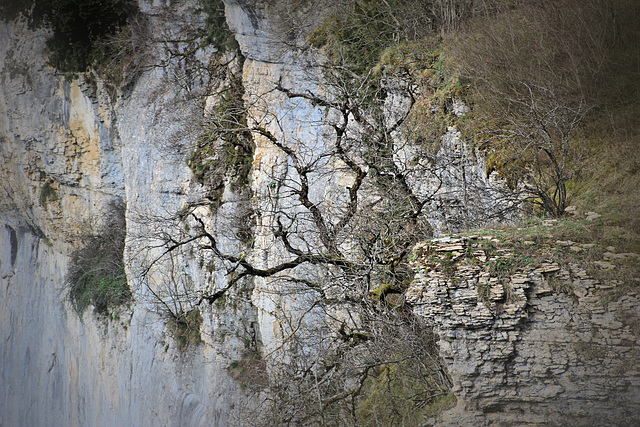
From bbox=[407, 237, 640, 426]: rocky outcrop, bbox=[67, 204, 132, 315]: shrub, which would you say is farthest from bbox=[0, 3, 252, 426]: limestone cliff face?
bbox=[407, 237, 640, 426]: rocky outcrop

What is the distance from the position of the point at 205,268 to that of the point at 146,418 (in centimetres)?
398

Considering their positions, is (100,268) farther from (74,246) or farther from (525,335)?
(525,335)

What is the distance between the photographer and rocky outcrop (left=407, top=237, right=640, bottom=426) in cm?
418

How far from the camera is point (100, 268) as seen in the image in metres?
14.1

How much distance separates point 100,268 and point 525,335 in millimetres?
12519

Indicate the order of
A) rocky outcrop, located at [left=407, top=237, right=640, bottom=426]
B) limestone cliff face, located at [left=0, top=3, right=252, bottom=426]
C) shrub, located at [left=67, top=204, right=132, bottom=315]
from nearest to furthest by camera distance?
rocky outcrop, located at [left=407, top=237, right=640, bottom=426] < limestone cliff face, located at [left=0, top=3, right=252, bottom=426] < shrub, located at [left=67, top=204, right=132, bottom=315]

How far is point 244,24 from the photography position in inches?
418

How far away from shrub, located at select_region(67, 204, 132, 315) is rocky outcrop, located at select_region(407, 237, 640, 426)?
11.0 meters

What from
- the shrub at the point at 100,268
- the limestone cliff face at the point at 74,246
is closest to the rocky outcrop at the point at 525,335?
the limestone cliff face at the point at 74,246

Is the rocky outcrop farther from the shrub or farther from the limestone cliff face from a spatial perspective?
the shrub

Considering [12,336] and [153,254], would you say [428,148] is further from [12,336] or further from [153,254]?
[12,336]

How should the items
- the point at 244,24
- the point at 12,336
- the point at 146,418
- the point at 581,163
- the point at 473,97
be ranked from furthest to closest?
the point at 12,336 < the point at 146,418 < the point at 244,24 < the point at 473,97 < the point at 581,163

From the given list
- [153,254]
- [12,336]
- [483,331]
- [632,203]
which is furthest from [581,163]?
[12,336]

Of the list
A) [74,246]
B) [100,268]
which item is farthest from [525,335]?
[74,246]
